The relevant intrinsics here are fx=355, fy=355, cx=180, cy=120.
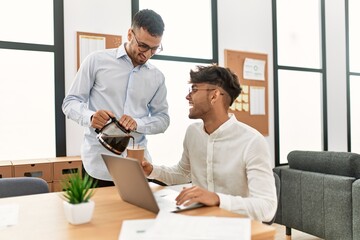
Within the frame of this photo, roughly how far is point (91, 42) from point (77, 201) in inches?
102

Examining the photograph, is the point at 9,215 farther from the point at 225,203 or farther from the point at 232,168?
the point at 232,168

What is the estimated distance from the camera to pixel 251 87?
14.9 feet

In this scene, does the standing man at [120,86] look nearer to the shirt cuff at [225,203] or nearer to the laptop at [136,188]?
the laptop at [136,188]

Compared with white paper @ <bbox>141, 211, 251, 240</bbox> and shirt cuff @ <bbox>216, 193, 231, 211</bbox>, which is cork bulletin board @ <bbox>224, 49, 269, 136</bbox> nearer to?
shirt cuff @ <bbox>216, 193, 231, 211</bbox>

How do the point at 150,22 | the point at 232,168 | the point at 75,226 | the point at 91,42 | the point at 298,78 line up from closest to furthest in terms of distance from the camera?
1. the point at 75,226
2. the point at 232,168
3. the point at 150,22
4. the point at 91,42
5. the point at 298,78

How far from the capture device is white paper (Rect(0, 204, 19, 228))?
112cm

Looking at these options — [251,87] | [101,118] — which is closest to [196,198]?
[101,118]

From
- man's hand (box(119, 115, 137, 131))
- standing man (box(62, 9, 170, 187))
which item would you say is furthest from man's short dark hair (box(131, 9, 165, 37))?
man's hand (box(119, 115, 137, 131))

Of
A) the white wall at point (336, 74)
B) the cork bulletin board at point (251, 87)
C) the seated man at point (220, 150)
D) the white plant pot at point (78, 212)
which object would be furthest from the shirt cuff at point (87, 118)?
the white wall at point (336, 74)

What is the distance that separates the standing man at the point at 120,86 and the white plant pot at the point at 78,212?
75cm

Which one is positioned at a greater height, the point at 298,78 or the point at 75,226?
the point at 298,78

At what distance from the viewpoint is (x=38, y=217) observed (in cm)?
120

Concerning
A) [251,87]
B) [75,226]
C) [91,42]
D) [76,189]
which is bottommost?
[75,226]

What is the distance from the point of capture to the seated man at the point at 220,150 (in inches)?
54.7
